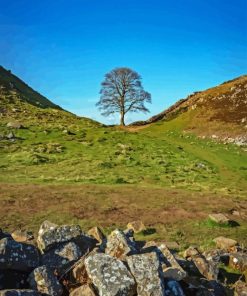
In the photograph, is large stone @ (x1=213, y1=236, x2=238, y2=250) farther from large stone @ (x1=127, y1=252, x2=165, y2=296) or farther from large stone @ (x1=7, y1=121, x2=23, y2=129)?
large stone @ (x1=7, y1=121, x2=23, y2=129)

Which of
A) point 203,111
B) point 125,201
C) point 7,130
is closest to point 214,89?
point 203,111

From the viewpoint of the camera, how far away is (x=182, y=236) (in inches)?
762

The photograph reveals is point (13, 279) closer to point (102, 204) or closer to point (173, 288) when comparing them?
point (173, 288)

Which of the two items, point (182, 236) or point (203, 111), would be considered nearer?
point (182, 236)

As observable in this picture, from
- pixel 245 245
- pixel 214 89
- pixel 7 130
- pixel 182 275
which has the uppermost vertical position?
pixel 214 89

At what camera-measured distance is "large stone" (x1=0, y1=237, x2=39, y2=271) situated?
9633mm

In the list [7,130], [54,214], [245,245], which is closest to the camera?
[245,245]

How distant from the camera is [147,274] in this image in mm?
9266

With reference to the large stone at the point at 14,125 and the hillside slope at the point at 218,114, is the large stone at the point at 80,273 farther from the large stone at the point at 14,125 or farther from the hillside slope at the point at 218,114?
the hillside slope at the point at 218,114

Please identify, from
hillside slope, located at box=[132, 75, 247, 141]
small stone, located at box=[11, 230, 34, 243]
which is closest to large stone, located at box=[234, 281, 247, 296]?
small stone, located at box=[11, 230, 34, 243]

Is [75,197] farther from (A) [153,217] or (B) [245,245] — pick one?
(B) [245,245]

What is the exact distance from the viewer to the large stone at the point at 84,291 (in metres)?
9.02

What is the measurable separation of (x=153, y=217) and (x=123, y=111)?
72.0 m

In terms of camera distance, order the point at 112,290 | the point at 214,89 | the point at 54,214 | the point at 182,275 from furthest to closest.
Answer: the point at 214,89
the point at 54,214
the point at 182,275
the point at 112,290
